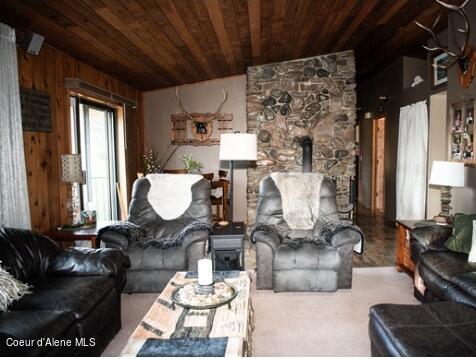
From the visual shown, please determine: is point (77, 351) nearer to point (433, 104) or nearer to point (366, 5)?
point (366, 5)

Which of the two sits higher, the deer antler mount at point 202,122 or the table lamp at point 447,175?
the deer antler mount at point 202,122

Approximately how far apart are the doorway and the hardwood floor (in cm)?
39

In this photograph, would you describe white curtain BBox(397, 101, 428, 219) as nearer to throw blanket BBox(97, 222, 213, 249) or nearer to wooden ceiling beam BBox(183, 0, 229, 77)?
wooden ceiling beam BBox(183, 0, 229, 77)

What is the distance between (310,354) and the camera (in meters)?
2.29

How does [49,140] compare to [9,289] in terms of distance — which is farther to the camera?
[49,140]

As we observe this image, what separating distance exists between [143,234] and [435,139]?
433 centimetres

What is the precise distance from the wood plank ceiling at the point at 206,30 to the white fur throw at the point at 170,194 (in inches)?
56.3

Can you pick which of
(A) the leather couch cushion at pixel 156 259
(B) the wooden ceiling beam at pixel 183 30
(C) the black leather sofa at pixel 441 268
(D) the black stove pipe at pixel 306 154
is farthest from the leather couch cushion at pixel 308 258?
(D) the black stove pipe at pixel 306 154

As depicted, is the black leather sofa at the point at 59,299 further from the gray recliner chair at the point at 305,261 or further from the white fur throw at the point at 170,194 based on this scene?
the gray recliner chair at the point at 305,261

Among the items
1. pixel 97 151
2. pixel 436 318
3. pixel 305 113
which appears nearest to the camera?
pixel 436 318

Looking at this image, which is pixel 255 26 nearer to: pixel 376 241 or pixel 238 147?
pixel 238 147

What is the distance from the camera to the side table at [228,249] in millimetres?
3387

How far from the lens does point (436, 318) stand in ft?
6.39

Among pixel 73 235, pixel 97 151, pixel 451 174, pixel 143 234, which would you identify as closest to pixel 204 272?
pixel 143 234
